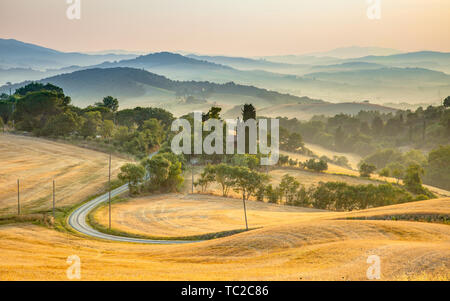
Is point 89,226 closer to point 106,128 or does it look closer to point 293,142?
point 106,128

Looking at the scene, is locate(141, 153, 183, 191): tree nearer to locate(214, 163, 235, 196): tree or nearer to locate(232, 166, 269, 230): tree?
locate(214, 163, 235, 196): tree

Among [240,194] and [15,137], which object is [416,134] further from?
[15,137]

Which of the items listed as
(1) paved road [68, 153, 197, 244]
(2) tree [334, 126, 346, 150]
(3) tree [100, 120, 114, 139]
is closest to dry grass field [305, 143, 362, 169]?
(2) tree [334, 126, 346, 150]

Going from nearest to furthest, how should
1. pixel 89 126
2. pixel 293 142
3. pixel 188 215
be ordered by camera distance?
pixel 188 215
pixel 89 126
pixel 293 142

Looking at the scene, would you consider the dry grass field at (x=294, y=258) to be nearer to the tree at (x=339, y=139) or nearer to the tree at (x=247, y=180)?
the tree at (x=247, y=180)

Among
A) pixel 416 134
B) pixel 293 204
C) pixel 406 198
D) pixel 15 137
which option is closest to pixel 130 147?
pixel 15 137

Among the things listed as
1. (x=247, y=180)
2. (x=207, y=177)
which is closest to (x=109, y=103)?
(x=207, y=177)
